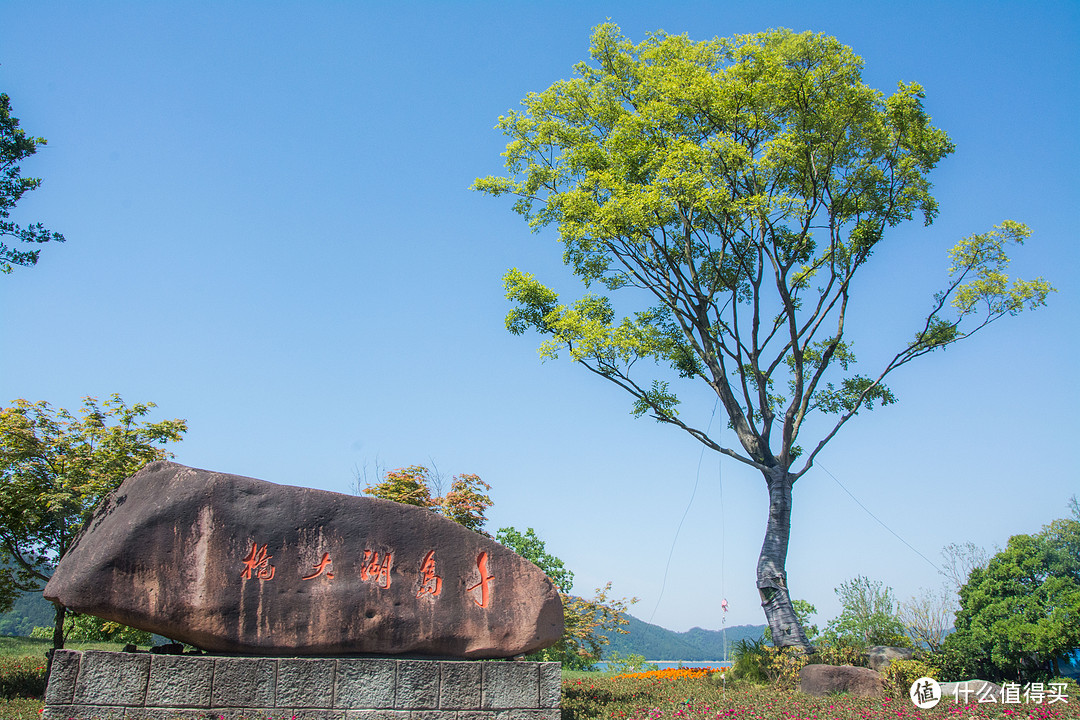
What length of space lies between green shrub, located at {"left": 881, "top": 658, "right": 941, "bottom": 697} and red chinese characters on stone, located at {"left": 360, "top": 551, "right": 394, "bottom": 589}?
22.6 feet

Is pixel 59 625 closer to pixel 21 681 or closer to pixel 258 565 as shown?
pixel 21 681

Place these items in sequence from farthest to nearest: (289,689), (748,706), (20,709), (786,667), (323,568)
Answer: (786,667)
(748,706)
(20,709)
(323,568)
(289,689)

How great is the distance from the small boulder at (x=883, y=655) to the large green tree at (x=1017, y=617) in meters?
1.38

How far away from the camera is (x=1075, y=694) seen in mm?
8773

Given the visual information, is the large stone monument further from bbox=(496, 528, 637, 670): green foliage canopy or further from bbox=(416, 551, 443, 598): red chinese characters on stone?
bbox=(496, 528, 637, 670): green foliage canopy

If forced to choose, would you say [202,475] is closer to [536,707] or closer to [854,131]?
[536,707]

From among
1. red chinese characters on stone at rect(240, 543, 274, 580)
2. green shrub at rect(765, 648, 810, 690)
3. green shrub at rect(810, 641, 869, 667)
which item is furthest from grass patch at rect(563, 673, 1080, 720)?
red chinese characters on stone at rect(240, 543, 274, 580)

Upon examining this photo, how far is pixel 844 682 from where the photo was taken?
8914 millimetres

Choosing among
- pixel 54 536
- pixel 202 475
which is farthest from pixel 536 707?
pixel 54 536

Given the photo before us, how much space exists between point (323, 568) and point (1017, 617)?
41.0 ft

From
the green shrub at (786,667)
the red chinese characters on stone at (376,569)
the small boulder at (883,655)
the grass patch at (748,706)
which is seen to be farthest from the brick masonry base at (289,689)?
the small boulder at (883,655)

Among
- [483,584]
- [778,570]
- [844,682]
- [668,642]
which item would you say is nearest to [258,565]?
[483,584]

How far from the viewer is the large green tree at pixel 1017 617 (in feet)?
38.6

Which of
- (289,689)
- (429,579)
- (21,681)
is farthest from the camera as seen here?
(21,681)
